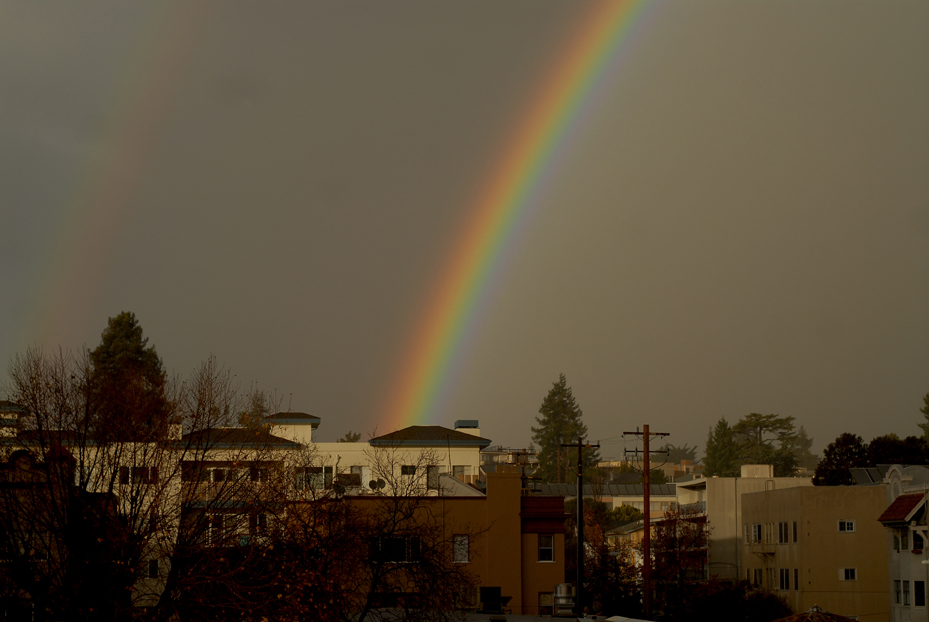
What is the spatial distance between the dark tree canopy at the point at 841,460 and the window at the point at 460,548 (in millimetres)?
70174

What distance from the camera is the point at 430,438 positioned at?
3743 inches

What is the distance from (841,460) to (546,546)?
70554mm

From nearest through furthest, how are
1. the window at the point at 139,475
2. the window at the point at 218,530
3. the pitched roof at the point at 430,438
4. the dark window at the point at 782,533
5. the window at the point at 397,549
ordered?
the window at the point at 139,475, the window at the point at 218,530, the window at the point at 397,549, the dark window at the point at 782,533, the pitched roof at the point at 430,438

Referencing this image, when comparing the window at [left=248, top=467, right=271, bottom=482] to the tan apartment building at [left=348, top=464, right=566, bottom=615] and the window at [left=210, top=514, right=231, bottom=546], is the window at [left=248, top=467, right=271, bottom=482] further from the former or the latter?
the tan apartment building at [left=348, top=464, right=566, bottom=615]

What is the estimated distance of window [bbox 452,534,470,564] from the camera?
59438 millimetres

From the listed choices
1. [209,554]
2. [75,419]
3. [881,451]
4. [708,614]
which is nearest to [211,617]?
[209,554]

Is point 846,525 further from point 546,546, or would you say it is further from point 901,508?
point 546,546

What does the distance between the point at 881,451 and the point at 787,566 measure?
4718 centimetres

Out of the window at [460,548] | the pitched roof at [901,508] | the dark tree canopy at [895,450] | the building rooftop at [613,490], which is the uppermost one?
the dark tree canopy at [895,450]

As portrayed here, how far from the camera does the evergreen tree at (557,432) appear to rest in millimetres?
175750

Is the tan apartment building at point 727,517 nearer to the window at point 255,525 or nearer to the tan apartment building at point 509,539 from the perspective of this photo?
the tan apartment building at point 509,539

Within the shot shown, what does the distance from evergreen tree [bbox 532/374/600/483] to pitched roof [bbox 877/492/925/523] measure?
108 m

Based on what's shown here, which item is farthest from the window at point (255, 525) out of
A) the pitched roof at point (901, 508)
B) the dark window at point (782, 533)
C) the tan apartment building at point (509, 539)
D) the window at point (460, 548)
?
the dark window at point (782, 533)

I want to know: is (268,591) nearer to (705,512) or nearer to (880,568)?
(880,568)
